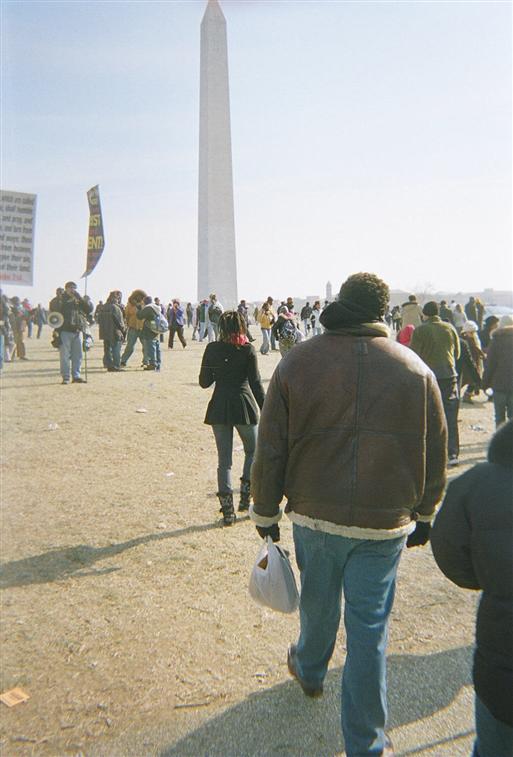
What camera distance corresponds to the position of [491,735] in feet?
6.47

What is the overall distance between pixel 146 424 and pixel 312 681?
696 cm

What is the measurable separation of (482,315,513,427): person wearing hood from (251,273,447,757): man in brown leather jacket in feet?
15.7

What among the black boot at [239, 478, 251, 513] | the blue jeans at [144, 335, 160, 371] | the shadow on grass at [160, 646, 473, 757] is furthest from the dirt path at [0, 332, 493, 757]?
the blue jeans at [144, 335, 160, 371]

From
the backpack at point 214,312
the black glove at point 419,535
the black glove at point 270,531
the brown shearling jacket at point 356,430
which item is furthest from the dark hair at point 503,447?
the backpack at point 214,312

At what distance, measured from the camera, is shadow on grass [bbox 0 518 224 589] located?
4.55 metres

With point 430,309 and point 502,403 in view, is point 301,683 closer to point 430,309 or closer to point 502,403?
point 430,309

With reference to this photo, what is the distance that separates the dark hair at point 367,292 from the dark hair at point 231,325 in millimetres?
2533

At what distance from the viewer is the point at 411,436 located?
8.37 ft

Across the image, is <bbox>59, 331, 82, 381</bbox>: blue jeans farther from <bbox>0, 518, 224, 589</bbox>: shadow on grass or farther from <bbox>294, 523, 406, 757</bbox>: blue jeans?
<bbox>294, 523, 406, 757</bbox>: blue jeans

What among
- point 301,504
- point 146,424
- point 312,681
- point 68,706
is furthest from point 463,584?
point 146,424

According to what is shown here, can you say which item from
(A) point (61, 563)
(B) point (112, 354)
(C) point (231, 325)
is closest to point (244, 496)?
(C) point (231, 325)

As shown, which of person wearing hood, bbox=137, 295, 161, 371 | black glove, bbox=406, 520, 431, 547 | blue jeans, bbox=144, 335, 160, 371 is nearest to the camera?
black glove, bbox=406, 520, 431, 547

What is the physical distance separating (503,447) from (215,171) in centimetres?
3454

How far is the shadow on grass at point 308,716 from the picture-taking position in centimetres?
278
